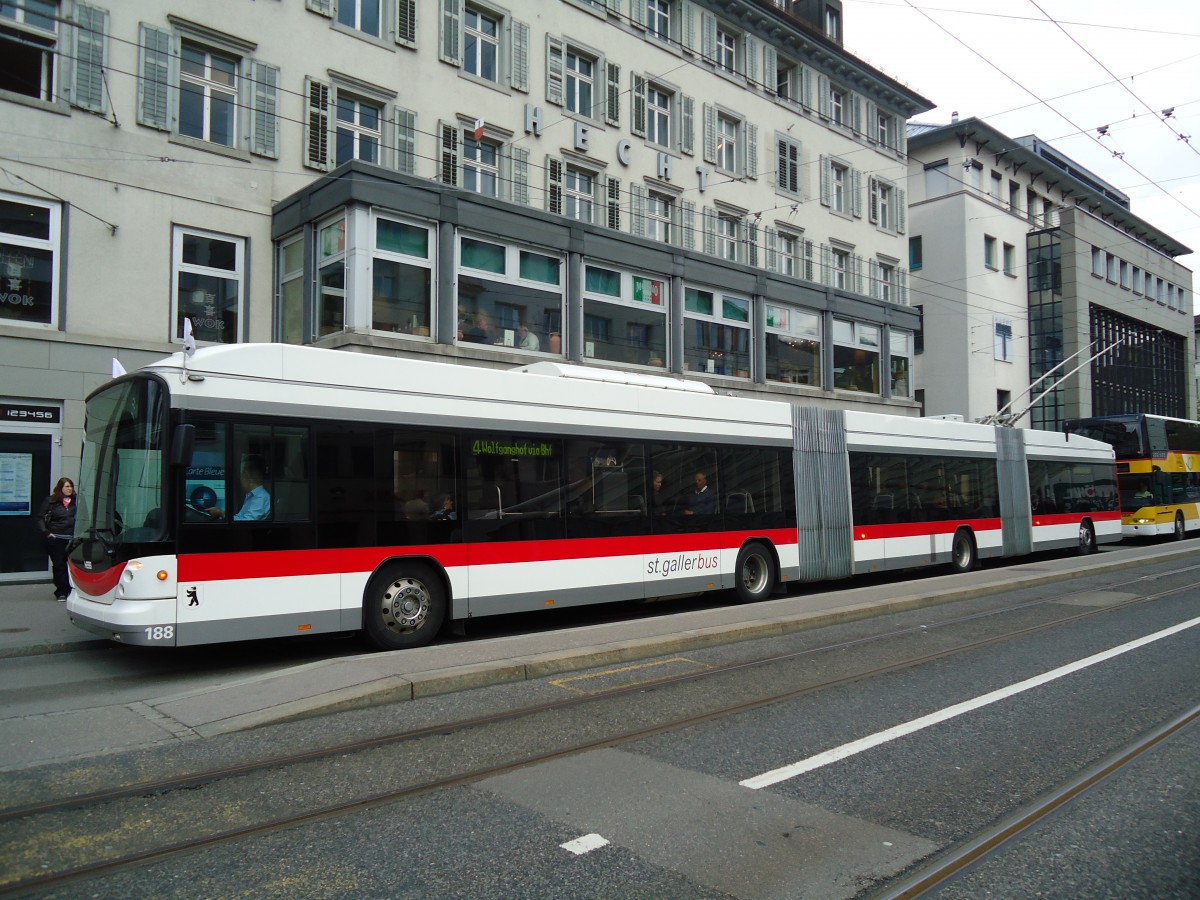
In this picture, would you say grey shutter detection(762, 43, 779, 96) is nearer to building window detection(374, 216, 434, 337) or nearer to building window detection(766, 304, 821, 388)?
building window detection(766, 304, 821, 388)

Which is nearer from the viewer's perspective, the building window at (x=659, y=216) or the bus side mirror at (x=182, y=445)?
the bus side mirror at (x=182, y=445)

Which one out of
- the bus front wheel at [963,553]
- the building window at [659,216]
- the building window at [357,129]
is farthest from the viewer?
the building window at [659,216]

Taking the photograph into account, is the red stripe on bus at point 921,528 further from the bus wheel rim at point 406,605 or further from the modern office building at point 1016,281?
the modern office building at point 1016,281

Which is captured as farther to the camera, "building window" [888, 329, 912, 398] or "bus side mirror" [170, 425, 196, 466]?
"building window" [888, 329, 912, 398]

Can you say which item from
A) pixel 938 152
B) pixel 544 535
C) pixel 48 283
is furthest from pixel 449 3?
pixel 938 152

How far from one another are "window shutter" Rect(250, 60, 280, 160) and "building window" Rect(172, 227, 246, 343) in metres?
1.86

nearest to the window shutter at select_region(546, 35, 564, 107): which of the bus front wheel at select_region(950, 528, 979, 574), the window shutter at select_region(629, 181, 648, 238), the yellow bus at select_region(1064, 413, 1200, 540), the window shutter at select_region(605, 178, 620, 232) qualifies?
the window shutter at select_region(605, 178, 620, 232)

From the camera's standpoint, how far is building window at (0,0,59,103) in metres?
14.6

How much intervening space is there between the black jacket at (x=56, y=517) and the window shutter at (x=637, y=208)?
15278mm

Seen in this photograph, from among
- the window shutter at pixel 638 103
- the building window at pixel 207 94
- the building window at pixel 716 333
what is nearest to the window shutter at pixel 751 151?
the window shutter at pixel 638 103

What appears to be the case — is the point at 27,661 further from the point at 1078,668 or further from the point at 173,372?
the point at 1078,668

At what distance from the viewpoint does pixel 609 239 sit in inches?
841

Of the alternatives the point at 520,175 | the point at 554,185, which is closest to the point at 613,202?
the point at 554,185

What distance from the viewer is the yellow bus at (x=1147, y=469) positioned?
27.9 metres
